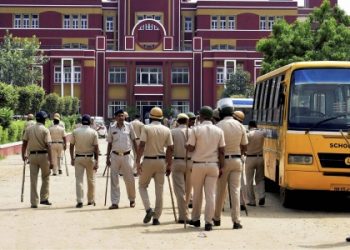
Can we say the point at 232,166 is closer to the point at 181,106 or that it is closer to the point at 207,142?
the point at 207,142

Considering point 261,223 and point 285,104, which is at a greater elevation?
point 285,104

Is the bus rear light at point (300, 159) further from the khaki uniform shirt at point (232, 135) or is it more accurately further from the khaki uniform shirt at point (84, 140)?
the khaki uniform shirt at point (84, 140)

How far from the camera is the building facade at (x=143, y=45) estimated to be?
276 ft

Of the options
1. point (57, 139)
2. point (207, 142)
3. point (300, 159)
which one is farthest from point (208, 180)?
point (57, 139)

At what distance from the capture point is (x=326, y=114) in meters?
15.2

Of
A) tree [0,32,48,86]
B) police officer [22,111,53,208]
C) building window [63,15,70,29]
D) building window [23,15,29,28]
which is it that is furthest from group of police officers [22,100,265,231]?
building window [23,15,29,28]

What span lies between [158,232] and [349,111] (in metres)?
5.00

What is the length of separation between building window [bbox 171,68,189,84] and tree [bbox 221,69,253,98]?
840cm

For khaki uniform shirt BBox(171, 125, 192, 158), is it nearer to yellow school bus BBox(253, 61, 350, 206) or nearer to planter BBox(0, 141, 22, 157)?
yellow school bus BBox(253, 61, 350, 206)

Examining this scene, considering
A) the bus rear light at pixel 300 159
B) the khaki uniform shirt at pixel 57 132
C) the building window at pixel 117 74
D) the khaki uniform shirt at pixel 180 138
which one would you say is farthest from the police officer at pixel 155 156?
the building window at pixel 117 74

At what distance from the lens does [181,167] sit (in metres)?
13.4

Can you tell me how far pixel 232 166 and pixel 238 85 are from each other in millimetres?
65652

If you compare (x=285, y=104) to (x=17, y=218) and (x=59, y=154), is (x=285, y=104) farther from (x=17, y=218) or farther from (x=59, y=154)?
(x=59, y=154)

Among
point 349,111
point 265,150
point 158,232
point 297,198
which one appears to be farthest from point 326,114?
point 158,232
